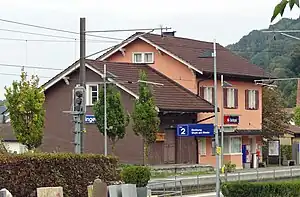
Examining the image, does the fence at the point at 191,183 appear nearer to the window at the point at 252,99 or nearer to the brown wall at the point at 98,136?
the brown wall at the point at 98,136

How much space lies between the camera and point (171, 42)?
63.4 meters

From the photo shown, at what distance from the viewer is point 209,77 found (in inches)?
2377

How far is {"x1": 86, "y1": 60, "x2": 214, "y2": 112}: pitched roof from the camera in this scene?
54.5 meters

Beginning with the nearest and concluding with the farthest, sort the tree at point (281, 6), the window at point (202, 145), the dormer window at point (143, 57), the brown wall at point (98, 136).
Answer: the tree at point (281, 6) → the brown wall at point (98, 136) → the window at point (202, 145) → the dormer window at point (143, 57)

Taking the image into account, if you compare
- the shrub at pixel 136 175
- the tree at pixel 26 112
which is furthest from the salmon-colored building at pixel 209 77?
the shrub at pixel 136 175

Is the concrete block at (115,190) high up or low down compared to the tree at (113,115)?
down

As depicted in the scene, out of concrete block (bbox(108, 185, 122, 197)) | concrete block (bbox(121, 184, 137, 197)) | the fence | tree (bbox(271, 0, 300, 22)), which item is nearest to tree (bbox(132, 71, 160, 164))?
the fence

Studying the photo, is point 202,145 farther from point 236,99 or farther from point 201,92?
point 236,99

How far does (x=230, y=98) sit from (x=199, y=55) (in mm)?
4223

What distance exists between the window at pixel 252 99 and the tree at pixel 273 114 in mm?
3687

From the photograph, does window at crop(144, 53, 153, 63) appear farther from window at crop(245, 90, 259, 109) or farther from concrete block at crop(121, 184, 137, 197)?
concrete block at crop(121, 184, 137, 197)

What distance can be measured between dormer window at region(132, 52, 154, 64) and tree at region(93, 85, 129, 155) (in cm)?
1236

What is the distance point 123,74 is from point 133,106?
419 cm

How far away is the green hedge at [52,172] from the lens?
67.9 ft
